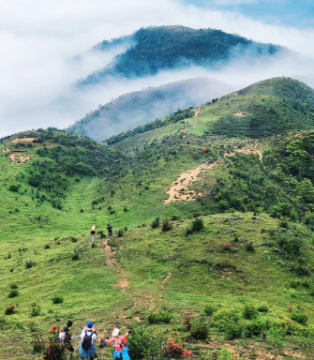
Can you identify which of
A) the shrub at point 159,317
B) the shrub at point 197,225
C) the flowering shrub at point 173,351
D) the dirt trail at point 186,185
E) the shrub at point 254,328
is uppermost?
the dirt trail at point 186,185

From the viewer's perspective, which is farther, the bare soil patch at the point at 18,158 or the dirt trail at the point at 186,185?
the bare soil patch at the point at 18,158

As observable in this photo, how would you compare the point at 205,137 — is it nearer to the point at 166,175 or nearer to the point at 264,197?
the point at 166,175

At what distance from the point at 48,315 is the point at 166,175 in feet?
153

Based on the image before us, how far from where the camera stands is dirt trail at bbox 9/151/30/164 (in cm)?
8301

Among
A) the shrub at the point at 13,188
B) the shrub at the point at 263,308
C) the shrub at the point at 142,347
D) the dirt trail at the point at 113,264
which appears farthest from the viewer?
the shrub at the point at 13,188

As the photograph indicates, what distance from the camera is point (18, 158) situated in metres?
85.1

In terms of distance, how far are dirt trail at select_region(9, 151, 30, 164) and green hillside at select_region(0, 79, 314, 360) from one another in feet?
6.02

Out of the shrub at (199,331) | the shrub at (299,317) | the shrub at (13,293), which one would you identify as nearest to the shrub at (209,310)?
the shrub at (199,331)

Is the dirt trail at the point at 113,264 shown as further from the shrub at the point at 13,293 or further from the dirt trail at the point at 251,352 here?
the dirt trail at the point at 251,352

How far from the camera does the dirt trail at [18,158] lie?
272ft

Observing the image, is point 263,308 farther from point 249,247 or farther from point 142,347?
point 142,347

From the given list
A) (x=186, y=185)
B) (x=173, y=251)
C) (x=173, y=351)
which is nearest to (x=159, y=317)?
(x=173, y=351)

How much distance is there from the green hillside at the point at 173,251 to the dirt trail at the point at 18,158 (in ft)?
6.02

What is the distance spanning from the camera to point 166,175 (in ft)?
218
